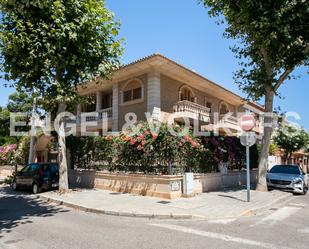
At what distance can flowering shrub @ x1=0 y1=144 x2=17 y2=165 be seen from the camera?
23212 millimetres

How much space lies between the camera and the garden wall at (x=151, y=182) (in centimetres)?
1044

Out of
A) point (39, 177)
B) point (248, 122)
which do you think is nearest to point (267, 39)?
point (248, 122)

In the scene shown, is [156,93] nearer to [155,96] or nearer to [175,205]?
[155,96]

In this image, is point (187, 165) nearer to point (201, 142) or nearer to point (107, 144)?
point (201, 142)

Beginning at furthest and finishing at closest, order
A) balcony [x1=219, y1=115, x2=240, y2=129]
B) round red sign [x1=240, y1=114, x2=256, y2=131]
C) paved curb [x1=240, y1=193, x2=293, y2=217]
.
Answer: balcony [x1=219, y1=115, x2=240, y2=129] < round red sign [x1=240, y1=114, x2=256, y2=131] < paved curb [x1=240, y1=193, x2=293, y2=217]

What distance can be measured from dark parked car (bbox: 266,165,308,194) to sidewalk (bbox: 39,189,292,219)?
191cm

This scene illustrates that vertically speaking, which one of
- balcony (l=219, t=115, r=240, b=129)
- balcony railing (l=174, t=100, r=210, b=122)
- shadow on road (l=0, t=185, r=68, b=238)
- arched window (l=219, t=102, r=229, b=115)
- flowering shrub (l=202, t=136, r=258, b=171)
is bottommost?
shadow on road (l=0, t=185, r=68, b=238)

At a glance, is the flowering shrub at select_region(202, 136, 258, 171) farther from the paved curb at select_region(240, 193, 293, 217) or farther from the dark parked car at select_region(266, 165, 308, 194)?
the paved curb at select_region(240, 193, 293, 217)

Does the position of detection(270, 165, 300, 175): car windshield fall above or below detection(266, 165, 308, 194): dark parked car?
above

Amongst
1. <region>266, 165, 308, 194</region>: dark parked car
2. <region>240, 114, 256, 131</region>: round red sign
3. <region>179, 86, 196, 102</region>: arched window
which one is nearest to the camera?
<region>240, 114, 256, 131</region>: round red sign

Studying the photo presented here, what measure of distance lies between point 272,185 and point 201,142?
4.76 metres

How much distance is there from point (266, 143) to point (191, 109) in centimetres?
578

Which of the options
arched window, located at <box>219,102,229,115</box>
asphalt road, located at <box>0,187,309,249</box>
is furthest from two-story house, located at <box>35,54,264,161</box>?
asphalt road, located at <box>0,187,309,249</box>

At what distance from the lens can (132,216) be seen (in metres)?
7.80
